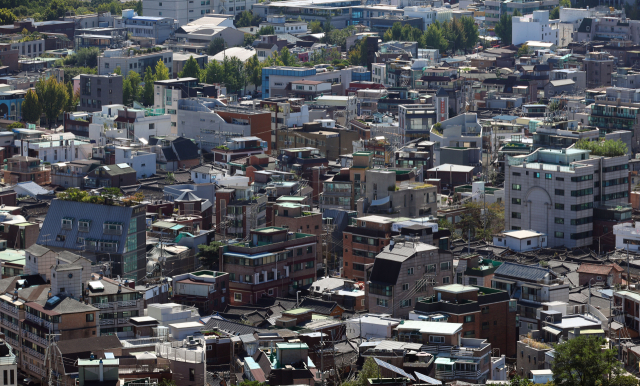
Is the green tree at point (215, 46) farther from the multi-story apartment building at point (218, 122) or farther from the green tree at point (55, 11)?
the multi-story apartment building at point (218, 122)

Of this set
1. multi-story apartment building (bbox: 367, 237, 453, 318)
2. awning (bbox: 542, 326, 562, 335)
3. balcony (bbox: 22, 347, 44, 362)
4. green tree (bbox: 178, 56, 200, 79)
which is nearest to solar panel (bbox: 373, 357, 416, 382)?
awning (bbox: 542, 326, 562, 335)

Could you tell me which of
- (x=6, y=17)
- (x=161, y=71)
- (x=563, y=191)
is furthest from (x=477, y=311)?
(x=6, y=17)

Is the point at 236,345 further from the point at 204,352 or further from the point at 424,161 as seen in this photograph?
the point at 424,161

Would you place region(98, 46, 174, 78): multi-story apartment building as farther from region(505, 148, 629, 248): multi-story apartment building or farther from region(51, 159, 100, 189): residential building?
region(505, 148, 629, 248): multi-story apartment building

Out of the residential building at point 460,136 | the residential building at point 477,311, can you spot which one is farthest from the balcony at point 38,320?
the residential building at point 460,136

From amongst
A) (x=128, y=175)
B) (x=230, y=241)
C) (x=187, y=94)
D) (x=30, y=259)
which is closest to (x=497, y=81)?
(x=187, y=94)

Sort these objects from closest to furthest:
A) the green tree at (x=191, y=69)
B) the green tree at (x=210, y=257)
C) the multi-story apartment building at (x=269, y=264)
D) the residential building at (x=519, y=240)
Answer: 1. the multi-story apartment building at (x=269, y=264)
2. the green tree at (x=210, y=257)
3. the residential building at (x=519, y=240)
4. the green tree at (x=191, y=69)

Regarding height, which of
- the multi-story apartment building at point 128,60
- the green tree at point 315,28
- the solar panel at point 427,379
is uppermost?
the green tree at point 315,28
